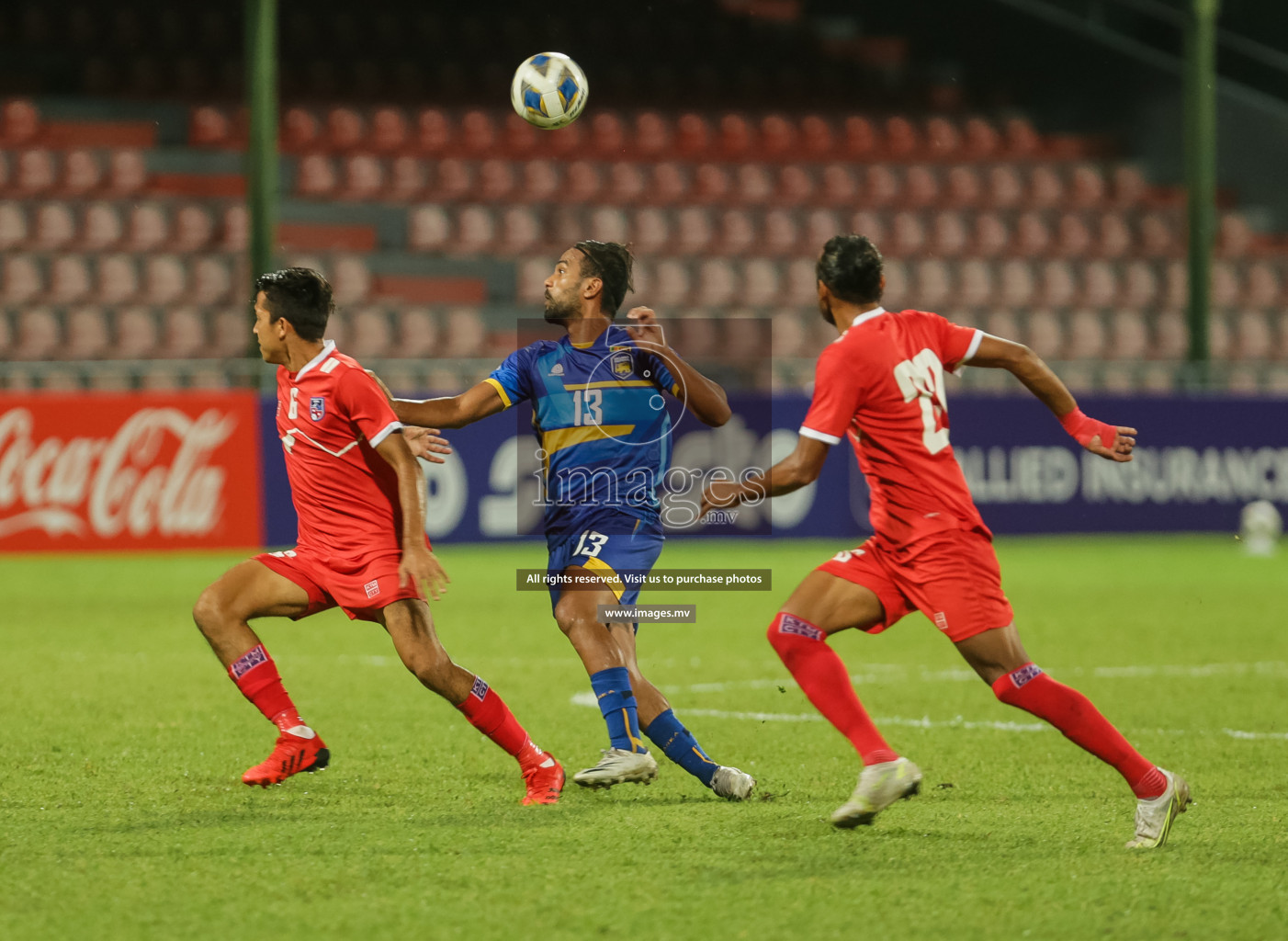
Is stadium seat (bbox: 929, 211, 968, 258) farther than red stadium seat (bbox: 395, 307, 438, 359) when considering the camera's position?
Yes

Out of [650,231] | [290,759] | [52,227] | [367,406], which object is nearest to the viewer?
[367,406]

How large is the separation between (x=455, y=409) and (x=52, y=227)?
13.5m

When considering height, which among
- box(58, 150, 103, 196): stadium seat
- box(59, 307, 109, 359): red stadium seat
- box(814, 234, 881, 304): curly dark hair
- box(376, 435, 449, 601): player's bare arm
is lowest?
box(376, 435, 449, 601): player's bare arm

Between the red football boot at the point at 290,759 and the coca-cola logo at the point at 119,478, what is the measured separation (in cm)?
840

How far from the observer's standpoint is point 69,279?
1730 cm

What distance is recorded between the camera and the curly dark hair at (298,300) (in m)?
5.57

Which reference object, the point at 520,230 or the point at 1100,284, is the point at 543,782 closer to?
the point at 520,230

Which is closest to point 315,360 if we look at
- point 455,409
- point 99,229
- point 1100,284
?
point 455,409

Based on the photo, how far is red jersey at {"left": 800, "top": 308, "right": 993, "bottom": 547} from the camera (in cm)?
494

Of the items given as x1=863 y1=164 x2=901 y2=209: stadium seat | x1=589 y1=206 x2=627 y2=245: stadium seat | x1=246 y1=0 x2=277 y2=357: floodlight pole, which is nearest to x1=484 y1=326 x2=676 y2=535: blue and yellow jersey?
x1=246 y1=0 x2=277 y2=357: floodlight pole

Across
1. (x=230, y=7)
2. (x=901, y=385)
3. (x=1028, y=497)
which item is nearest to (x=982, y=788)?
(x=901, y=385)

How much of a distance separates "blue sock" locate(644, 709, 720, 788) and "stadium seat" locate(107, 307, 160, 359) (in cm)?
1252

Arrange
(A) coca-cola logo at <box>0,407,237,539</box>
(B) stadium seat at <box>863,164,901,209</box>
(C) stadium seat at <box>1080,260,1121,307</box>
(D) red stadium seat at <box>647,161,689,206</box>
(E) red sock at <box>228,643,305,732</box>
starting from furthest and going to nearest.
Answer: (B) stadium seat at <box>863,164,901,209</box>, (C) stadium seat at <box>1080,260,1121,307</box>, (D) red stadium seat at <box>647,161,689,206</box>, (A) coca-cola logo at <box>0,407,237,539</box>, (E) red sock at <box>228,643,305,732</box>

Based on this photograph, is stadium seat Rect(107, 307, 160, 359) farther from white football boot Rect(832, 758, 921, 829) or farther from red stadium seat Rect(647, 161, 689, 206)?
white football boot Rect(832, 758, 921, 829)
